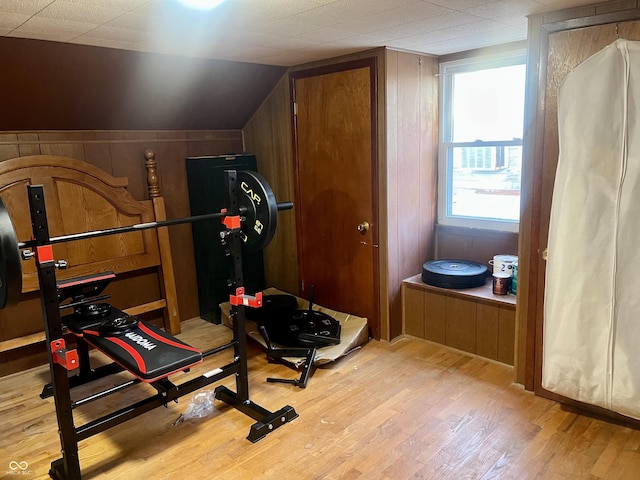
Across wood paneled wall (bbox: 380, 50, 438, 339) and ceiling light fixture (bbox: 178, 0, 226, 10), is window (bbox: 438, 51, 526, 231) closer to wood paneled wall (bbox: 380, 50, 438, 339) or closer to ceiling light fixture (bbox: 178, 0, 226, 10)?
wood paneled wall (bbox: 380, 50, 438, 339)

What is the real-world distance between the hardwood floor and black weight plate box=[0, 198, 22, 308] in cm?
101

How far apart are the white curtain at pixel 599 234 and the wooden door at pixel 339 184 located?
130 centimetres

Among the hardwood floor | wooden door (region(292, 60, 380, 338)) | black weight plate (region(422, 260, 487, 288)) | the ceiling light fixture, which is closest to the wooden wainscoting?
black weight plate (region(422, 260, 487, 288))

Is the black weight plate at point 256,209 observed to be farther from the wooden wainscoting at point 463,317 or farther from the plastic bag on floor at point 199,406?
the wooden wainscoting at point 463,317

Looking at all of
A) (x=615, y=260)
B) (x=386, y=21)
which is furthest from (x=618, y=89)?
(x=386, y=21)

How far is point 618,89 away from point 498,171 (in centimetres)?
131

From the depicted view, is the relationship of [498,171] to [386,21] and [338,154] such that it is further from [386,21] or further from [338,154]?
[386,21]

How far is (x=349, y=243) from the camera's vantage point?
363 centimetres

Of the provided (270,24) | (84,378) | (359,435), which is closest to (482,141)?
(270,24)

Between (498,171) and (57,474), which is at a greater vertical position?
(498,171)

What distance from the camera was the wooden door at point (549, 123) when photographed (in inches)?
89.5

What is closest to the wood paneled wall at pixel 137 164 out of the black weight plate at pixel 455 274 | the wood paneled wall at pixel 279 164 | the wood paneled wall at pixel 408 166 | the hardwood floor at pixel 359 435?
the wood paneled wall at pixel 279 164

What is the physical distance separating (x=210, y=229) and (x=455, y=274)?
77.1 inches

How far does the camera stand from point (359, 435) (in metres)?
2.49
